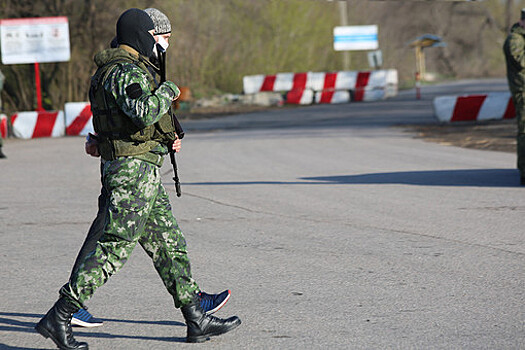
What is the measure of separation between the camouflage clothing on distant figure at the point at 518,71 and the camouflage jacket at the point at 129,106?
6326mm

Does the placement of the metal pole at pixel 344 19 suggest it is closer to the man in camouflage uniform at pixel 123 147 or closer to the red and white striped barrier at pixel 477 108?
the red and white striped barrier at pixel 477 108

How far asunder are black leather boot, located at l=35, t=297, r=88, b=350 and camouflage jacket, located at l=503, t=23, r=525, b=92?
22.5 ft

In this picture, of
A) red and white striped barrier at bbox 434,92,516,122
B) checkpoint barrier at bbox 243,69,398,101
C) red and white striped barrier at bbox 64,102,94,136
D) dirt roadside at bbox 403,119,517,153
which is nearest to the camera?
dirt roadside at bbox 403,119,517,153

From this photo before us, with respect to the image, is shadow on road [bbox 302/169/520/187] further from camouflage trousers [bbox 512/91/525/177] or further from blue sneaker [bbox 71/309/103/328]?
blue sneaker [bbox 71/309/103/328]

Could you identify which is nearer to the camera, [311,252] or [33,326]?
[33,326]

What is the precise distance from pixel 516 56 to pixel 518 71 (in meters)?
0.18

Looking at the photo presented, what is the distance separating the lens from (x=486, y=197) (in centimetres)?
948

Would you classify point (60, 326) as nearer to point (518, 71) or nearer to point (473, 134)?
point (518, 71)

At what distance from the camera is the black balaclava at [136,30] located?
4508 mm

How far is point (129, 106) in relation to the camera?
4332 mm

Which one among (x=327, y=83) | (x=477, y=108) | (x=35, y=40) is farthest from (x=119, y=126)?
(x=327, y=83)

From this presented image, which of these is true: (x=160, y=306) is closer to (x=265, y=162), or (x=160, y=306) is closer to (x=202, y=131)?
(x=265, y=162)

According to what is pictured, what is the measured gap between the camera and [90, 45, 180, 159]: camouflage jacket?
4.34 metres

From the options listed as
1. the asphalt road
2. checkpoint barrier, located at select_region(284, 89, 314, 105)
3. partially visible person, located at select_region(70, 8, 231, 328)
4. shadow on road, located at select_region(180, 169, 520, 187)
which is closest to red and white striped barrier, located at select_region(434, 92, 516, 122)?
the asphalt road
